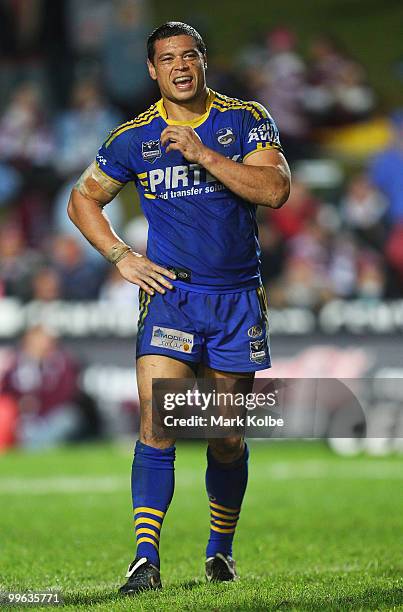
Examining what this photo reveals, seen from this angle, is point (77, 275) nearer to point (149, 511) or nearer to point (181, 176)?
point (181, 176)

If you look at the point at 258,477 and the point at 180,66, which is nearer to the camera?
the point at 180,66

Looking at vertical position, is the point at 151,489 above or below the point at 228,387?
below

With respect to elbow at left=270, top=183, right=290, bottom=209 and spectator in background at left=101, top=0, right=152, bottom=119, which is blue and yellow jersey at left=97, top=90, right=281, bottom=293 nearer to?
elbow at left=270, top=183, right=290, bottom=209

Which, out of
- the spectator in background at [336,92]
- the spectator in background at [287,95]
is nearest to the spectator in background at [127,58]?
the spectator in background at [287,95]

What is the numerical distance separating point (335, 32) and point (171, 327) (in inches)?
565

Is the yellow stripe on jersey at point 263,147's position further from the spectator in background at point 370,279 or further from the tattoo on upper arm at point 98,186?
the spectator in background at point 370,279

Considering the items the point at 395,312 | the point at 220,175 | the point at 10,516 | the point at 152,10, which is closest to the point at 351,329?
the point at 395,312

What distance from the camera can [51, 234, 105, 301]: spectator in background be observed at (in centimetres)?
1533

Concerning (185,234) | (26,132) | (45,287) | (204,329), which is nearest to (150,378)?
(204,329)

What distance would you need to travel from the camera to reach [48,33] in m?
19.5

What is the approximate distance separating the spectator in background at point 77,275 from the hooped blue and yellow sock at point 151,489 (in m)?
9.61

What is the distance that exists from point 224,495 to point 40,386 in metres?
8.79

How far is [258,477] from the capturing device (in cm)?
1205

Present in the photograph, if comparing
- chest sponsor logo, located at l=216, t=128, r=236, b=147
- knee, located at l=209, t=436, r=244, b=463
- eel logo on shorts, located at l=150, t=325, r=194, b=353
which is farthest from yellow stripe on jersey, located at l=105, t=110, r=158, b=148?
knee, located at l=209, t=436, r=244, b=463
